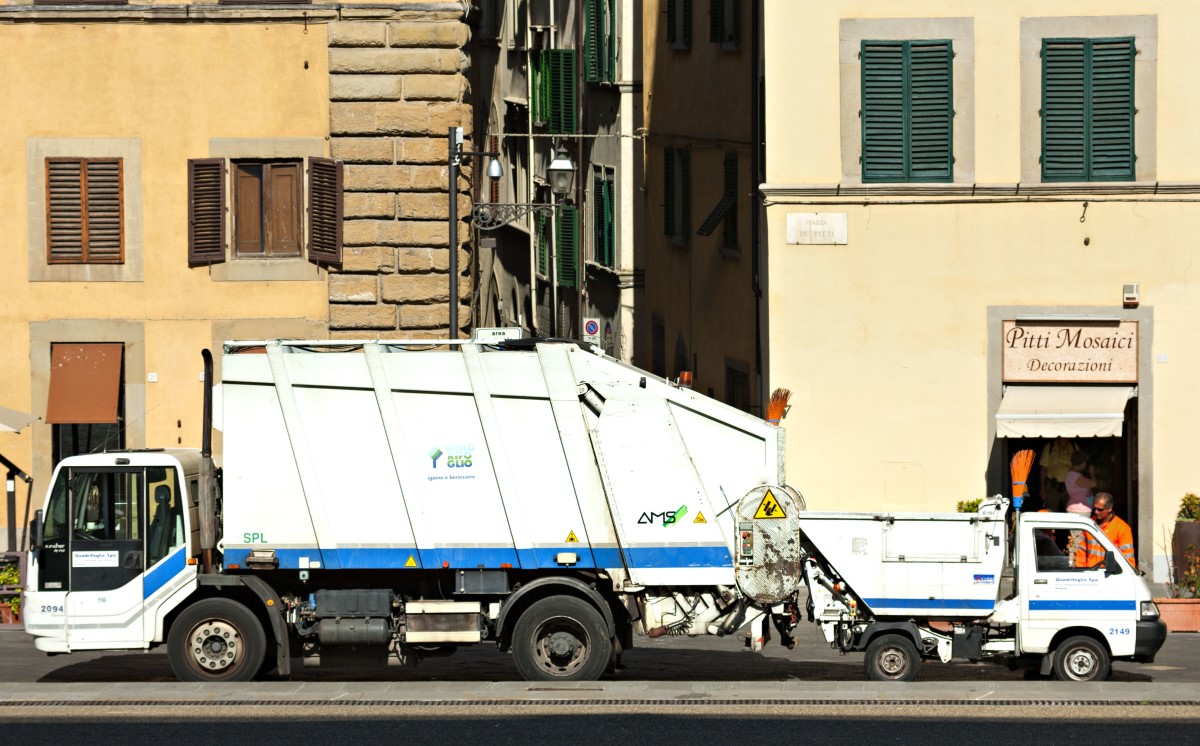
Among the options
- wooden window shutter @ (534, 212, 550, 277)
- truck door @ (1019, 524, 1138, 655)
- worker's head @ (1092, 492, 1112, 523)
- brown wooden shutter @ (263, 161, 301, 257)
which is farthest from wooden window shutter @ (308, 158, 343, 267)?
wooden window shutter @ (534, 212, 550, 277)

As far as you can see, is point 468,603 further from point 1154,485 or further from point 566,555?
point 1154,485

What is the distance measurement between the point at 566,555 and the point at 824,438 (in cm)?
783

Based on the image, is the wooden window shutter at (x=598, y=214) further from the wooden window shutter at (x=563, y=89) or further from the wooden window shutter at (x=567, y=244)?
the wooden window shutter at (x=563, y=89)

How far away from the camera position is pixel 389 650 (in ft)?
58.8

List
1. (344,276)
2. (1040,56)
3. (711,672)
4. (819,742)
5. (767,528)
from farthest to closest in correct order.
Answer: (344,276), (1040,56), (711,672), (767,528), (819,742)

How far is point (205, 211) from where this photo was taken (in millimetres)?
26500

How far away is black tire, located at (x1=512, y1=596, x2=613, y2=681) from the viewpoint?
17.5 meters

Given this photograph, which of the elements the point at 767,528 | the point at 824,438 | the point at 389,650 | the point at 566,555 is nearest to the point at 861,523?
the point at 767,528

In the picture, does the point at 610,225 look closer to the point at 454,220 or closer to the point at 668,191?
the point at 668,191

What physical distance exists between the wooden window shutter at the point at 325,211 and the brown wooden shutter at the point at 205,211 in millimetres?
1123

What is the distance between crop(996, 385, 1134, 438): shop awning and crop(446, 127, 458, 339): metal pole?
668 centimetres

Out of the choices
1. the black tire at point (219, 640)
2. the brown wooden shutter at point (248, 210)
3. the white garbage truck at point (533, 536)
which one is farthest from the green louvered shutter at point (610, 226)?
the black tire at point (219, 640)

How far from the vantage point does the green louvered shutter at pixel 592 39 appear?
39.2 meters

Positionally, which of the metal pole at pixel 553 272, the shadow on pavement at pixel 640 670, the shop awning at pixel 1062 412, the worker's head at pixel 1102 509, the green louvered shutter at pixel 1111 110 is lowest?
the shadow on pavement at pixel 640 670
